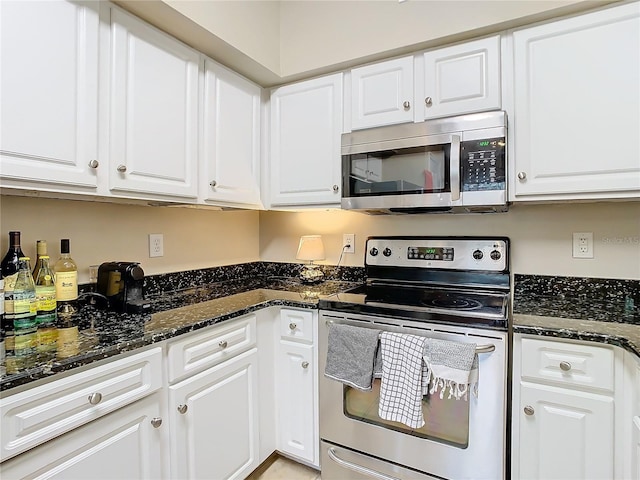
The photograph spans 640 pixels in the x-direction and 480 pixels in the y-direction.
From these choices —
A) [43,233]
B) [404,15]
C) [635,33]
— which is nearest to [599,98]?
[635,33]

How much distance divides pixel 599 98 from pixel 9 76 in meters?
2.01

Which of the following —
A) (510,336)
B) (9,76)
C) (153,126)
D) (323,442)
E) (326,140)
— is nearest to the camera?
(9,76)

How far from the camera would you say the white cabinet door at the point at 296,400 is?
5.58 ft

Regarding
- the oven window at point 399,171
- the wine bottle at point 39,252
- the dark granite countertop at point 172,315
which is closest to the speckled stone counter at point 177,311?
the dark granite countertop at point 172,315

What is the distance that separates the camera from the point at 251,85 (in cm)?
200

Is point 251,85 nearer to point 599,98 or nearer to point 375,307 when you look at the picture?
point 375,307

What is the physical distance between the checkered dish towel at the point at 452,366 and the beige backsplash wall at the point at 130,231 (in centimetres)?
141

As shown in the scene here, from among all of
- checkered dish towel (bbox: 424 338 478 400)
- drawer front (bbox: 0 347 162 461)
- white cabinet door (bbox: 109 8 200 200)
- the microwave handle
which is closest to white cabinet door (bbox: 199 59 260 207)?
white cabinet door (bbox: 109 8 200 200)

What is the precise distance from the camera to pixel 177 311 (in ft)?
4.82

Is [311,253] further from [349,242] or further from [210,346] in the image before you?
[210,346]

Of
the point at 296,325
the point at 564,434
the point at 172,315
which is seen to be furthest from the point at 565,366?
the point at 172,315

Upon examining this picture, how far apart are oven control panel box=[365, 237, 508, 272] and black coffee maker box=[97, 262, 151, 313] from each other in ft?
3.93

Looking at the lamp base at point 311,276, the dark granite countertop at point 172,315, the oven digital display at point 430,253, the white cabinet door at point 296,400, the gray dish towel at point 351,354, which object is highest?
the oven digital display at point 430,253

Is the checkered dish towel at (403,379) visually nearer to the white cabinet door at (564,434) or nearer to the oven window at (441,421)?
the oven window at (441,421)
